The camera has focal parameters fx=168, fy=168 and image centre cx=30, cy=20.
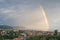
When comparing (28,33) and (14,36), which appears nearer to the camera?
(14,36)

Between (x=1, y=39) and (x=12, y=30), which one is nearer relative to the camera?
(x=1, y=39)

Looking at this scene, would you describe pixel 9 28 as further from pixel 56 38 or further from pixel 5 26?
pixel 56 38

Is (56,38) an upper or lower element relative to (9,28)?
lower

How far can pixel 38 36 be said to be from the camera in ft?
34.6

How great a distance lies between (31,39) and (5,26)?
2.09 meters

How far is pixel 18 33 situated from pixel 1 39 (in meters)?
1.24

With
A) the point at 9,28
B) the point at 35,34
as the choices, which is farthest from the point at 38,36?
the point at 9,28

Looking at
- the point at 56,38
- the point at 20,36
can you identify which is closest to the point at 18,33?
the point at 20,36

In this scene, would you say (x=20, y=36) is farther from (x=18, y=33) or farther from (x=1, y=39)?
(x=1, y=39)

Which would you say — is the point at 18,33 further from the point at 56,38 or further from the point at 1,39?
the point at 56,38

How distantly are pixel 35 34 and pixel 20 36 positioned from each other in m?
0.96

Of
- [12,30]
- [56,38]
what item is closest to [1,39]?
[12,30]

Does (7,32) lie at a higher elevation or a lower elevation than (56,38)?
higher

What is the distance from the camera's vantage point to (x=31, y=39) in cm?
1034
